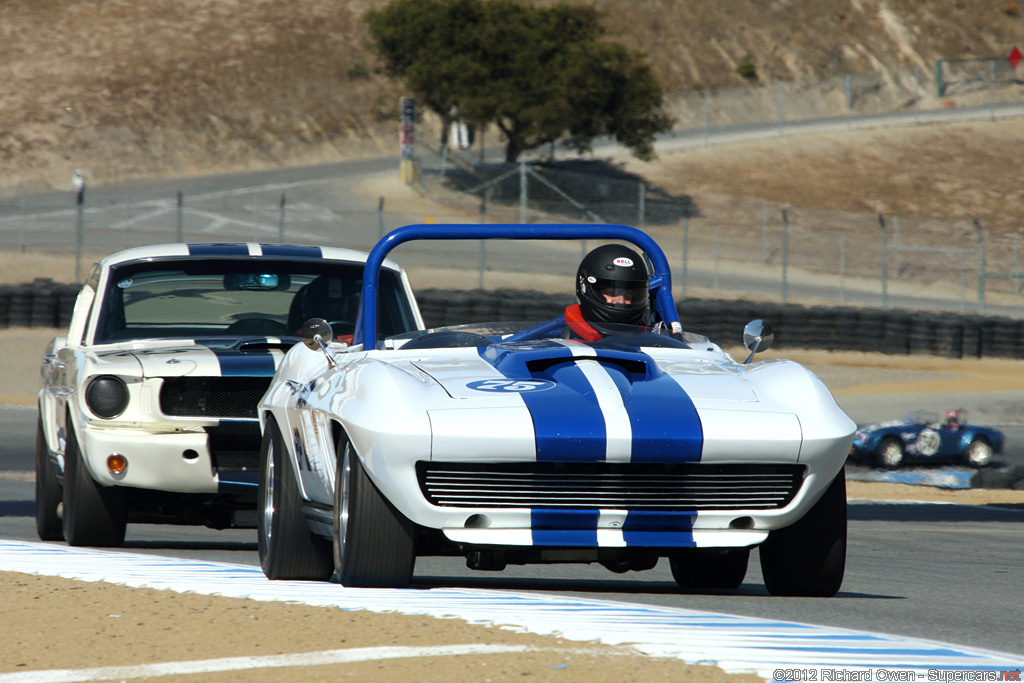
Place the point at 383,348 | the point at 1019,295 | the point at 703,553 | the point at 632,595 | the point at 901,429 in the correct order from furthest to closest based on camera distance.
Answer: the point at 1019,295
the point at 901,429
the point at 383,348
the point at 632,595
the point at 703,553

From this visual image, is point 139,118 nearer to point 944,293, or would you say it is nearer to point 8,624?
point 944,293

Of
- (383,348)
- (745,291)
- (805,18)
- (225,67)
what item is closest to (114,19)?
(225,67)

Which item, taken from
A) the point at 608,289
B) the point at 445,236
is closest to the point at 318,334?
the point at 445,236

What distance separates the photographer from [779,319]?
26.8m

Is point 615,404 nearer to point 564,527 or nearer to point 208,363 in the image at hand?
point 564,527

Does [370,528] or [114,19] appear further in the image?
[114,19]

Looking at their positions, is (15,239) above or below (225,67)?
below

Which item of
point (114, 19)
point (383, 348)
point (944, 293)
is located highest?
point (114, 19)

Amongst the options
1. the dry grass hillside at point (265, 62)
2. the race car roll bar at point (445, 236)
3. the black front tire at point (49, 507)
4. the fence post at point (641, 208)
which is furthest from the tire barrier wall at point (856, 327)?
the dry grass hillside at point (265, 62)

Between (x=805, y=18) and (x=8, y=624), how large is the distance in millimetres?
83321

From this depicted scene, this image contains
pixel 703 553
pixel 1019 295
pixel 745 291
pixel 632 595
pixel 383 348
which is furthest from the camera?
pixel 1019 295

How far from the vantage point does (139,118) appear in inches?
2454

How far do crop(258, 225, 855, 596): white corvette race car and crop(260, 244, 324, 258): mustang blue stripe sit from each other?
9.88 ft

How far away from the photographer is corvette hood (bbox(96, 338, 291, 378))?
7336 mm
